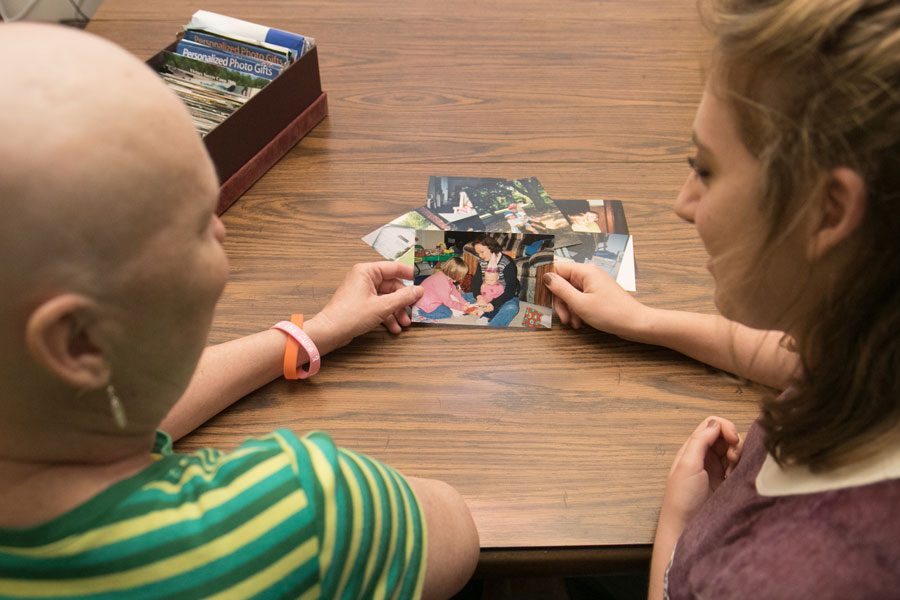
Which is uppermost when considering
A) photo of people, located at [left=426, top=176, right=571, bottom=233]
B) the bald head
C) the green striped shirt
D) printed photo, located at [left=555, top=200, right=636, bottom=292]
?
the bald head

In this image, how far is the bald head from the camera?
18.8 inches

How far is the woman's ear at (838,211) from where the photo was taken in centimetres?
58

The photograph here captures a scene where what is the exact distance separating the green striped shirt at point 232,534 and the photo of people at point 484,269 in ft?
1.44

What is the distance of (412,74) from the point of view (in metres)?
1.48

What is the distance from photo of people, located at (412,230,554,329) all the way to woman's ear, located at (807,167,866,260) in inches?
19.4

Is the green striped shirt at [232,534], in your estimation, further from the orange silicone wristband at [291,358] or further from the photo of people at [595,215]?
the photo of people at [595,215]

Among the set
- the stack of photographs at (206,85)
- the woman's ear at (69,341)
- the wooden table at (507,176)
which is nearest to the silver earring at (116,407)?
the woman's ear at (69,341)

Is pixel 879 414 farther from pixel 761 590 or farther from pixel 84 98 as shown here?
pixel 84 98

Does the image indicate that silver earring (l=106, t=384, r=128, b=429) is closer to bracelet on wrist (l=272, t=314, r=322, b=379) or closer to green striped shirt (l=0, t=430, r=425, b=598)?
green striped shirt (l=0, t=430, r=425, b=598)

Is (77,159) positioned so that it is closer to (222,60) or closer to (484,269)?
(484,269)

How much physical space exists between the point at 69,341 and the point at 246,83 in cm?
89

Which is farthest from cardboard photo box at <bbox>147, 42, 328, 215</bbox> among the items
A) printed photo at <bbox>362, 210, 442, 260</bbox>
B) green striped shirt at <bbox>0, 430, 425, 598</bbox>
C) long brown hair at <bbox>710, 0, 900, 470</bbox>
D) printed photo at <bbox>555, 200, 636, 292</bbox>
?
long brown hair at <bbox>710, 0, 900, 470</bbox>

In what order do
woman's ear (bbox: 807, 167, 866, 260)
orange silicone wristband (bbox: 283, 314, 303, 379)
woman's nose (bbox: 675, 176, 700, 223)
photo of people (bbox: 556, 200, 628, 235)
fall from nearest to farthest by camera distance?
woman's ear (bbox: 807, 167, 866, 260)
woman's nose (bbox: 675, 176, 700, 223)
orange silicone wristband (bbox: 283, 314, 303, 379)
photo of people (bbox: 556, 200, 628, 235)

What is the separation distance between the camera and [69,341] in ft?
1.74
